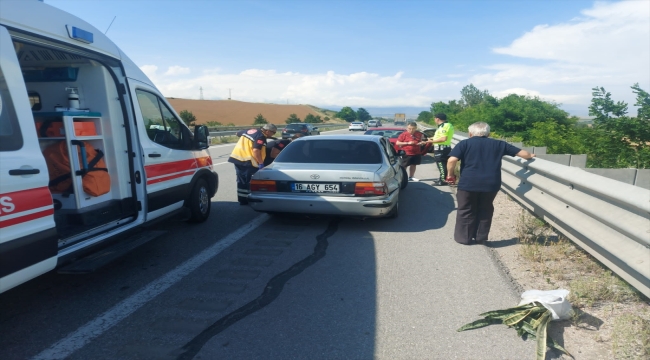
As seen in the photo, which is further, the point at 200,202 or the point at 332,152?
the point at 332,152

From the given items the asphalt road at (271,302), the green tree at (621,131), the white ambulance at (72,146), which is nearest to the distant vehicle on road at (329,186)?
the asphalt road at (271,302)

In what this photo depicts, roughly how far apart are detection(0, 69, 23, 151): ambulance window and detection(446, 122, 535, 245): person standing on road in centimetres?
464

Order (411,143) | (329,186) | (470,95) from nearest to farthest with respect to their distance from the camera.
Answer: (329,186) < (411,143) < (470,95)

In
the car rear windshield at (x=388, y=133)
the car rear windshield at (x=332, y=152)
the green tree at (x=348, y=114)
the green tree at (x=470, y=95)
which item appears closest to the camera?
the car rear windshield at (x=332, y=152)

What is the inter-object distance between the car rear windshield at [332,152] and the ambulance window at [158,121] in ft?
5.26

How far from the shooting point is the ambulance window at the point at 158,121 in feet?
17.3

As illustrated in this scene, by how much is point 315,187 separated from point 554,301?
3363 mm

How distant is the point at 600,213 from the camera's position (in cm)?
394

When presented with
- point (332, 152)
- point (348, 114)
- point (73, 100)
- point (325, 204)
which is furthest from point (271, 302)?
point (348, 114)

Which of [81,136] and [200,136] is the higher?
[81,136]

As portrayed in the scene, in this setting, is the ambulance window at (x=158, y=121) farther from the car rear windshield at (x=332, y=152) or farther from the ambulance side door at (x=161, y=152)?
the car rear windshield at (x=332, y=152)

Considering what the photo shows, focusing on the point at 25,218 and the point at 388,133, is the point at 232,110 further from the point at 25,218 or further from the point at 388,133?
the point at 25,218

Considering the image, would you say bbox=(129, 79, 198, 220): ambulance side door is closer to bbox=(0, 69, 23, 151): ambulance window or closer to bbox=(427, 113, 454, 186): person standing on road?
bbox=(0, 69, 23, 151): ambulance window

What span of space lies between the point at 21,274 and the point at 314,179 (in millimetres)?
3625
